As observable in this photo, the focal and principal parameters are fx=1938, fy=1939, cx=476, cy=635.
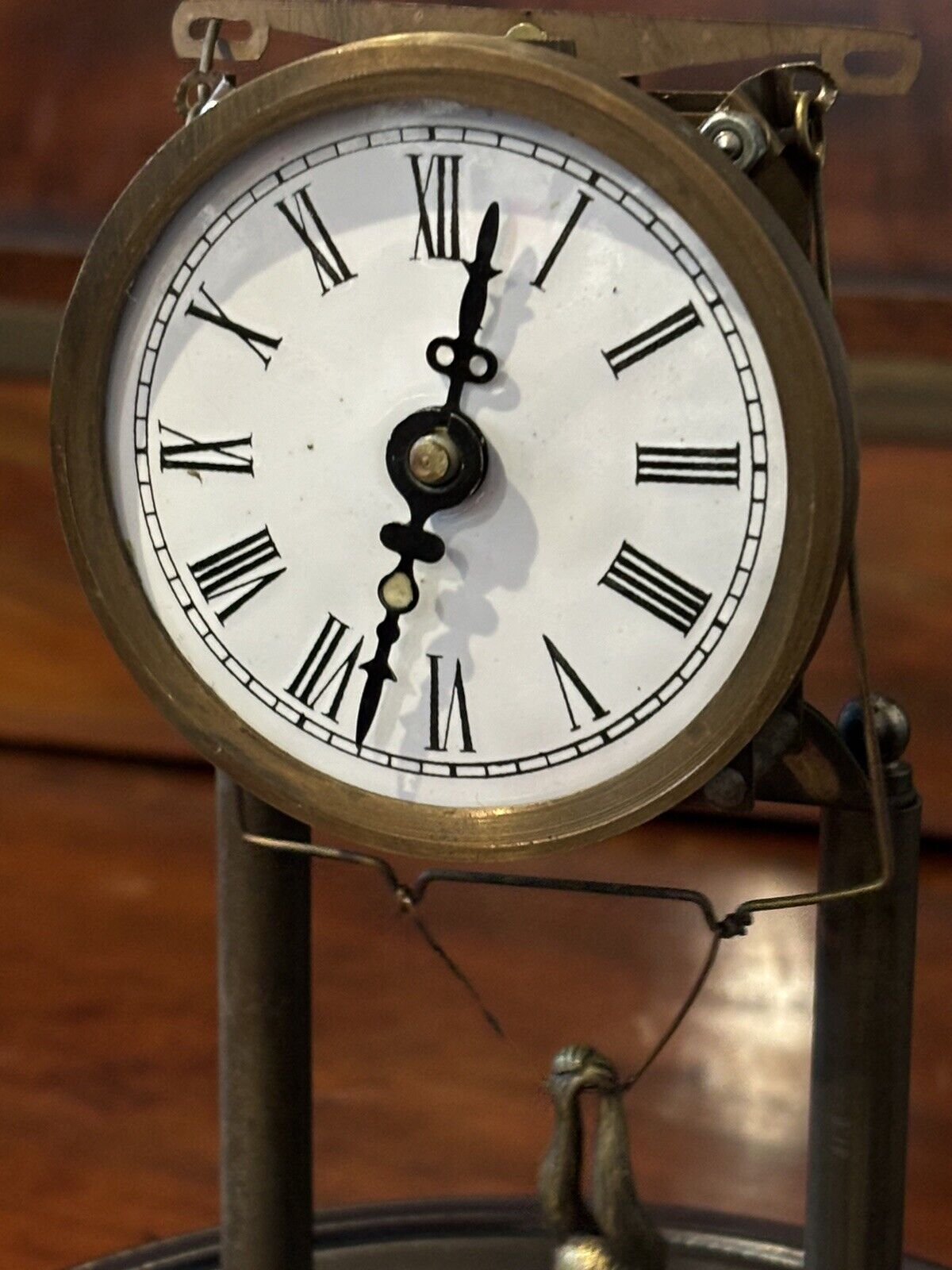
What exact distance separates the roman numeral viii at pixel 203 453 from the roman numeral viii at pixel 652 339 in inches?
6.3

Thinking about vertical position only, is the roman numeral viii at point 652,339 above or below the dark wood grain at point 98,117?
below

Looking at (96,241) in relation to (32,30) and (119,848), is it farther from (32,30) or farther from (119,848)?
(32,30)

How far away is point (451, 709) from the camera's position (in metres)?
0.80

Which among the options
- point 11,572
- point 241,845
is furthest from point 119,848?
point 241,845

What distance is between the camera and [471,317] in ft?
2.51

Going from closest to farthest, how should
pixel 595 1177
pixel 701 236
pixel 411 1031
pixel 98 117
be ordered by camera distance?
pixel 701 236 < pixel 595 1177 < pixel 411 1031 < pixel 98 117

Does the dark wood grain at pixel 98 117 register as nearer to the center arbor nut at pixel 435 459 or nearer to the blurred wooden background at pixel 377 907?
the blurred wooden background at pixel 377 907

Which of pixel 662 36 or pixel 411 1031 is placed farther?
pixel 411 1031

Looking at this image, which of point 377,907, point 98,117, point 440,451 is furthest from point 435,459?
point 98,117

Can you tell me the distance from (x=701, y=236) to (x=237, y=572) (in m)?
0.24

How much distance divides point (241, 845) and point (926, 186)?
1.01 m

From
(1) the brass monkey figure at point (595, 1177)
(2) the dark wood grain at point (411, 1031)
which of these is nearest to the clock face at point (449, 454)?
(1) the brass monkey figure at point (595, 1177)

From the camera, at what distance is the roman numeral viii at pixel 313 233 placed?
776mm

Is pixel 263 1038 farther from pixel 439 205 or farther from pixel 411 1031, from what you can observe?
pixel 411 1031
